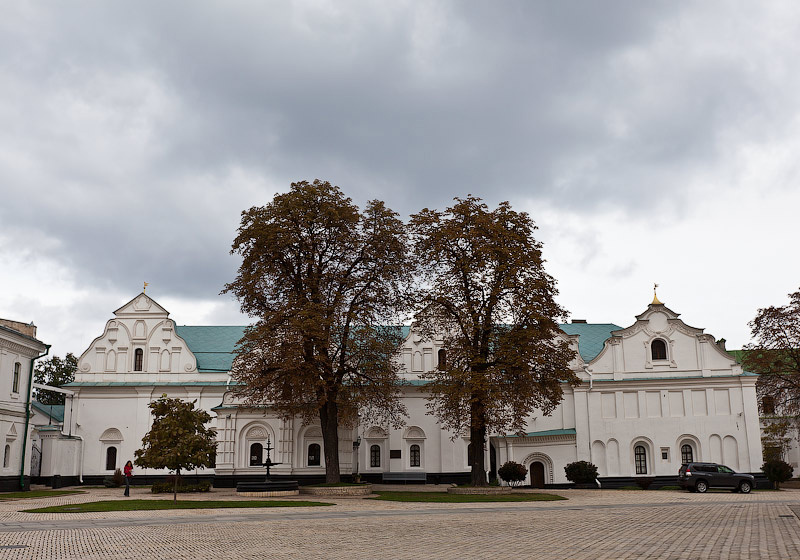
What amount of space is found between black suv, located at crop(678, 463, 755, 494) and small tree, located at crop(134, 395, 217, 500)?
23.8 m

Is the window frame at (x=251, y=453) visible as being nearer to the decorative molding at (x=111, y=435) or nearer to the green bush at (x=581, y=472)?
the decorative molding at (x=111, y=435)

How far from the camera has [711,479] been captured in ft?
120

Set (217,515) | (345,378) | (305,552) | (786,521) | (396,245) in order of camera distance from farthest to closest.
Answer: (345,378) → (396,245) → (217,515) → (786,521) → (305,552)

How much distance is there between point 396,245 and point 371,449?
16462 mm

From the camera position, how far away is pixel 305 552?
1464cm

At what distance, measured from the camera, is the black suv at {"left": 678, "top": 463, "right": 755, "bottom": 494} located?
3628cm

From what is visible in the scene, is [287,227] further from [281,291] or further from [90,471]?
[90,471]

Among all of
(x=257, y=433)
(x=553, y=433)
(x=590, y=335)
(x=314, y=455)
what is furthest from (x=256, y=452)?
(x=590, y=335)

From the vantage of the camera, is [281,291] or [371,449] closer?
[281,291]

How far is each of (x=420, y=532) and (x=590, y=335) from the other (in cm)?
3627

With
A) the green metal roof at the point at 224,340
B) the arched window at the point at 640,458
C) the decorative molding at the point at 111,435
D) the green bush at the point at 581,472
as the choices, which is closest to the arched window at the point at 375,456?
the green metal roof at the point at 224,340

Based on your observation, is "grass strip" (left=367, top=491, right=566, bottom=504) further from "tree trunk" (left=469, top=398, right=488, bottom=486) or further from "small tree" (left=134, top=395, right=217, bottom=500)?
"small tree" (left=134, top=395, right=217, bottom=500)

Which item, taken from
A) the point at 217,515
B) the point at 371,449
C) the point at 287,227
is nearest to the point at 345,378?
the point at 371,449

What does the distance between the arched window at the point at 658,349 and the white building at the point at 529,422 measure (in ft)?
0.21
